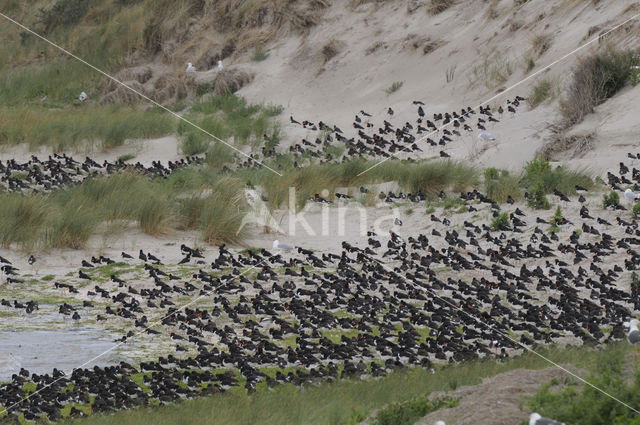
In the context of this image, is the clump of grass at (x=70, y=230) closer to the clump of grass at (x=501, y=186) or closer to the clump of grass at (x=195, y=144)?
the clump of grass at (x=501, y=186)

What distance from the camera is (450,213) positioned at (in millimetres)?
16812

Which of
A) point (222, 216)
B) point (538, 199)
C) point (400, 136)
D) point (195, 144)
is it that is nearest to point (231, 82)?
point (195, 144)

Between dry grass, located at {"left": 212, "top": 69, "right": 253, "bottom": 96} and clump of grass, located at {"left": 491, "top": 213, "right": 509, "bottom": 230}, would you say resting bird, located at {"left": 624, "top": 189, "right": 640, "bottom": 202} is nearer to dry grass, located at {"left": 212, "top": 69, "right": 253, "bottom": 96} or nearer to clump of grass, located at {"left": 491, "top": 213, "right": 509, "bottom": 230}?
clump of grass, located at {"left": 491, "top": 213, "right": 509, "bottom": 230}

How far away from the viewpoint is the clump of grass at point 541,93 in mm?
20594

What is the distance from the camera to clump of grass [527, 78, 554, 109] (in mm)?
20594

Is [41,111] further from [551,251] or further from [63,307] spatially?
[551,251]

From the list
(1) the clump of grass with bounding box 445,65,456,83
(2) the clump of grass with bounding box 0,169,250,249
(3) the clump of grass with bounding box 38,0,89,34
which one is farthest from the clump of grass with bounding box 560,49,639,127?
(3) the clump of grass with bounding box 38,0,89,34

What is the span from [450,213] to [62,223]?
6180 millimetres

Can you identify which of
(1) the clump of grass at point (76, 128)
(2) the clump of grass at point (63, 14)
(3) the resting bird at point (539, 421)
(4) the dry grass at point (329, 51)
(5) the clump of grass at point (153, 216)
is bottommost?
(3) the resting bird at point (539, 421)

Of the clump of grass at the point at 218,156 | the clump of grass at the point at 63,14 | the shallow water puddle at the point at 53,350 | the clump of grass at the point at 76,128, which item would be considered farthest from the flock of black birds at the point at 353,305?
the clump of grass at the point at 63,14

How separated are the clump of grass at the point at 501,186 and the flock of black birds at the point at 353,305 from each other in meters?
0.31

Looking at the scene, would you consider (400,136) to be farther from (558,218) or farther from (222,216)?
(558,218)

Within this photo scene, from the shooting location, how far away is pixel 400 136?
833 inches

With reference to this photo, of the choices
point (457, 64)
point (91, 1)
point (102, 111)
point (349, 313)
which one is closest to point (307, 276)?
point (349, 313)
